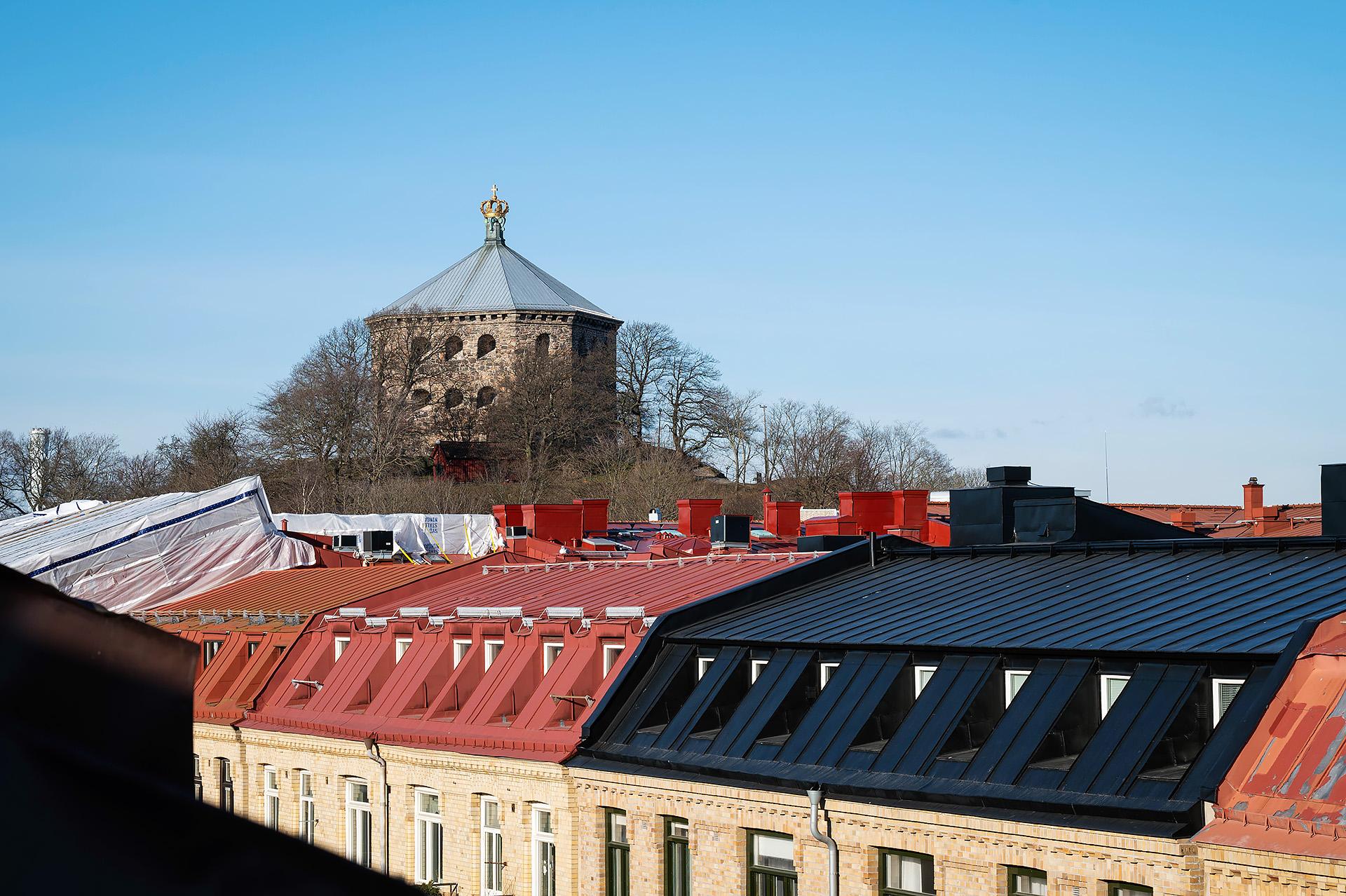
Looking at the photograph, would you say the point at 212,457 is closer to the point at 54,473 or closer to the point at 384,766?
the point at 54,473

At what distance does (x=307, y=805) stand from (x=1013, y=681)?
56.4ft

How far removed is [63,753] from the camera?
2188mm

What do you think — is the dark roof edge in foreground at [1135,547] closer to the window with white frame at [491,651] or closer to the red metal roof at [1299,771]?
the red metal roof at [1299,771]

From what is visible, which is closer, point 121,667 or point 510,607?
point 121,667

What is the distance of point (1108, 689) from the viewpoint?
19.4 m

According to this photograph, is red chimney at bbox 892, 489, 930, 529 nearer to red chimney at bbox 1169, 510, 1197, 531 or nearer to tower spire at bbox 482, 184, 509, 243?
red chimney at bbox 1169, 510, 1197, 531

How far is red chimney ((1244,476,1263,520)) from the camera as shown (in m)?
69.1

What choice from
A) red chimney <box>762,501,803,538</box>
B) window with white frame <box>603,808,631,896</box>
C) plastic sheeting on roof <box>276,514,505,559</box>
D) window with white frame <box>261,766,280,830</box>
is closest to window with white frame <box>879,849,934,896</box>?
window with white frame <box>603,808,631,896</box>

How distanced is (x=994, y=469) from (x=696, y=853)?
1152 centimetres

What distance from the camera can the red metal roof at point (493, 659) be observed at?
27.4 meters

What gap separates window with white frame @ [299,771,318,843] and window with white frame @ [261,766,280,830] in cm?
106

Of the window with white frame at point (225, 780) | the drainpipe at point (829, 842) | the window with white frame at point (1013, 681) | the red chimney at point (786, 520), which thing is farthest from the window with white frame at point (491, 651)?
the red chimney at point (786, 520)

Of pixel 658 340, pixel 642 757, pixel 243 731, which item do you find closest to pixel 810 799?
pixel 642 757

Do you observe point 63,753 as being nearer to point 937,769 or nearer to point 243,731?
point 937,769
